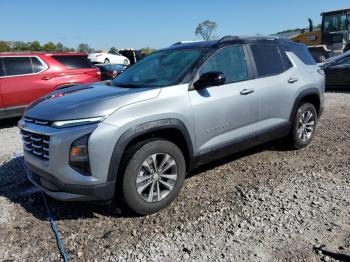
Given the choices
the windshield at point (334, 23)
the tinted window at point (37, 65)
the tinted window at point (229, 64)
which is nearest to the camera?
the tinted window at point (229, 64)

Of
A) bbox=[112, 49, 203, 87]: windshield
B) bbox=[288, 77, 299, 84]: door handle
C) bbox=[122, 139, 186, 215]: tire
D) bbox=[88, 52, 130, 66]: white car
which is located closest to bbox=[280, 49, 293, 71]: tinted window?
bbox=[288, 77, 299, 84]: door handle

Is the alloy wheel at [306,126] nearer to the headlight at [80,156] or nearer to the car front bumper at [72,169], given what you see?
the car front bumper at [72,169]

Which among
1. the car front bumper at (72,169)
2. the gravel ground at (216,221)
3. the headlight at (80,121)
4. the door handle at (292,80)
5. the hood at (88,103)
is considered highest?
the hood at (88,103)

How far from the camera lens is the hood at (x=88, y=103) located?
11.5ft

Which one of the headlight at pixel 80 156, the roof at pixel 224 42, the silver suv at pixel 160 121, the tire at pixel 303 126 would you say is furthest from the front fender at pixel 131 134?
the tire at pixel 303 126

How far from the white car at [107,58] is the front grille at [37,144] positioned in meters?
26.8

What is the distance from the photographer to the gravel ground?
3.22m

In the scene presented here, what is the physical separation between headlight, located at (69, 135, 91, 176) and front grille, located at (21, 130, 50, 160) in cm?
30

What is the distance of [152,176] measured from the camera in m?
3.81

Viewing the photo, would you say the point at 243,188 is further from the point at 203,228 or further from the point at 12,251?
the point at 12,251

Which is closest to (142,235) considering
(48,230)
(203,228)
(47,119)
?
(203,228)

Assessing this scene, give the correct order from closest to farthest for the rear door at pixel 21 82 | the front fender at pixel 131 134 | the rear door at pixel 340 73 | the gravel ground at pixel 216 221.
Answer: the gravel ground at pixel 216 221, the front fender at pixel 131 134, the rear door at pixel 21 82, the rear door at pixel 340 73

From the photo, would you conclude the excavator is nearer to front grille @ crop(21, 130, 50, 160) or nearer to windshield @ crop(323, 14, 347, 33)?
windshield @ crop(323, 14, 347, 33)

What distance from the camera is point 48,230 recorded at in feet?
12.1
